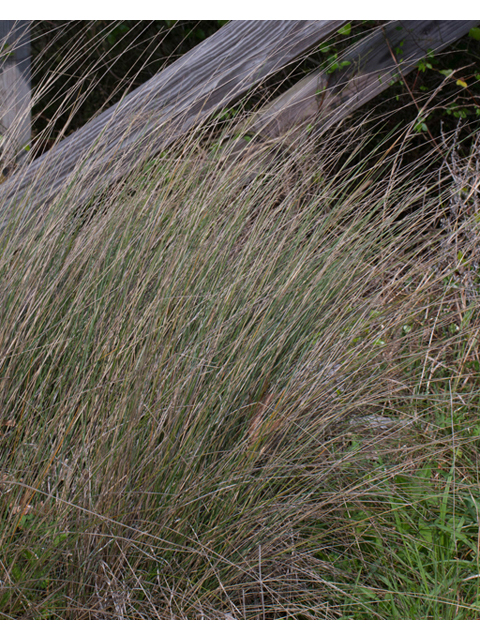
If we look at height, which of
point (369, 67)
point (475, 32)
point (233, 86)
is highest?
point (233, 86)

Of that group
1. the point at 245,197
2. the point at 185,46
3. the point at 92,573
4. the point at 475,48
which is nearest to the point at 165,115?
the point at 245,197

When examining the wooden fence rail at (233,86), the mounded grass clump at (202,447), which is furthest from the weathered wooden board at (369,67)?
the mounded grass clump at (202,447)

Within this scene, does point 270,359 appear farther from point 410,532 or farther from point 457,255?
point 457,255

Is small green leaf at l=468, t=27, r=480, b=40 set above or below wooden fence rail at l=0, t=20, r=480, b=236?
below

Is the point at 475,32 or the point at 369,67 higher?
the point at 369,67

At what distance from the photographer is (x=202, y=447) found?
1.36 meters

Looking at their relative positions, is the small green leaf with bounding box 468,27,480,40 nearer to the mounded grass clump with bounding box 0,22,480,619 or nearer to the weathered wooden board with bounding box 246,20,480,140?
the weathered wooden board with bounding box 246,20,480,140

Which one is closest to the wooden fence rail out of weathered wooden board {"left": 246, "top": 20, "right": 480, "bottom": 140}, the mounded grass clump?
weathered wooden board {"left": 246, "top": 20, "right": 480, "bottom": 140}

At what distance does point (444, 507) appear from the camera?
1513 mm

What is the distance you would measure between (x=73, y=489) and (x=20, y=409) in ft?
0.93

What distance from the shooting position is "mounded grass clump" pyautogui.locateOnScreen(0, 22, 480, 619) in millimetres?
1240

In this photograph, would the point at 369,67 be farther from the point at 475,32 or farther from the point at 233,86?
the point at 233,86

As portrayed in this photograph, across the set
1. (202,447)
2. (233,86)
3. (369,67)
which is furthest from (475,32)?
(202,447)

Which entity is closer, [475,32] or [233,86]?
[233,86]
